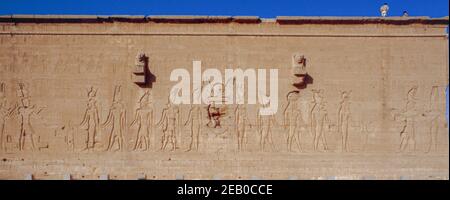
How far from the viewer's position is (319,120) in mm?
11727

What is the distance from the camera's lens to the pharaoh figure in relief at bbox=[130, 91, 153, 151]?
11.6 metres

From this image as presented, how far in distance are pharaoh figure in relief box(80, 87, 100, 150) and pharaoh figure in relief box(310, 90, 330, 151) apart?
5204 millimetres

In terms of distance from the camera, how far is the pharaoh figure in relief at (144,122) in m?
11.6

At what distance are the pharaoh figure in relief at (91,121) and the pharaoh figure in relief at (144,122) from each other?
2.92ft

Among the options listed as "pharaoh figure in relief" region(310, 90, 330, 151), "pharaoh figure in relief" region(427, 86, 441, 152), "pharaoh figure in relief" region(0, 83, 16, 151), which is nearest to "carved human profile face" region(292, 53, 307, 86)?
"pharaoh figure in relief" region(310, 90, 330, 151)

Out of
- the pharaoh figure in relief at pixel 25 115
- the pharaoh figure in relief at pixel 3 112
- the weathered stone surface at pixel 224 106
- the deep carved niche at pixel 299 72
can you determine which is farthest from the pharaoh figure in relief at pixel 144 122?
the deep carved niche at pixel 299 72

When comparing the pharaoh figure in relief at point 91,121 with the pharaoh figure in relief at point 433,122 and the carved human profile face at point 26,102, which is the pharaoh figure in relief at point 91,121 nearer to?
the carved human profile face at point 26,102

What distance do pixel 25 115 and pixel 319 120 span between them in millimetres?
7061

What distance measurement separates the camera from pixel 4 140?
11.5 meters

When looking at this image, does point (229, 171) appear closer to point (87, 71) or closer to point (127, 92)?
point (127, 92)

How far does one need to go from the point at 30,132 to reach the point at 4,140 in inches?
25.3

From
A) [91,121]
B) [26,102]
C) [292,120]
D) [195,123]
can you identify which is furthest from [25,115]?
[292,120]

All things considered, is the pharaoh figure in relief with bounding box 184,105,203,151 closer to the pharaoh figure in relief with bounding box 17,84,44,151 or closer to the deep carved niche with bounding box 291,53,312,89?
the deep carved niche with bounding box 291,53,312,89

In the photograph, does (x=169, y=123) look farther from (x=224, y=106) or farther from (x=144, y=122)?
(x=224, y=106)
